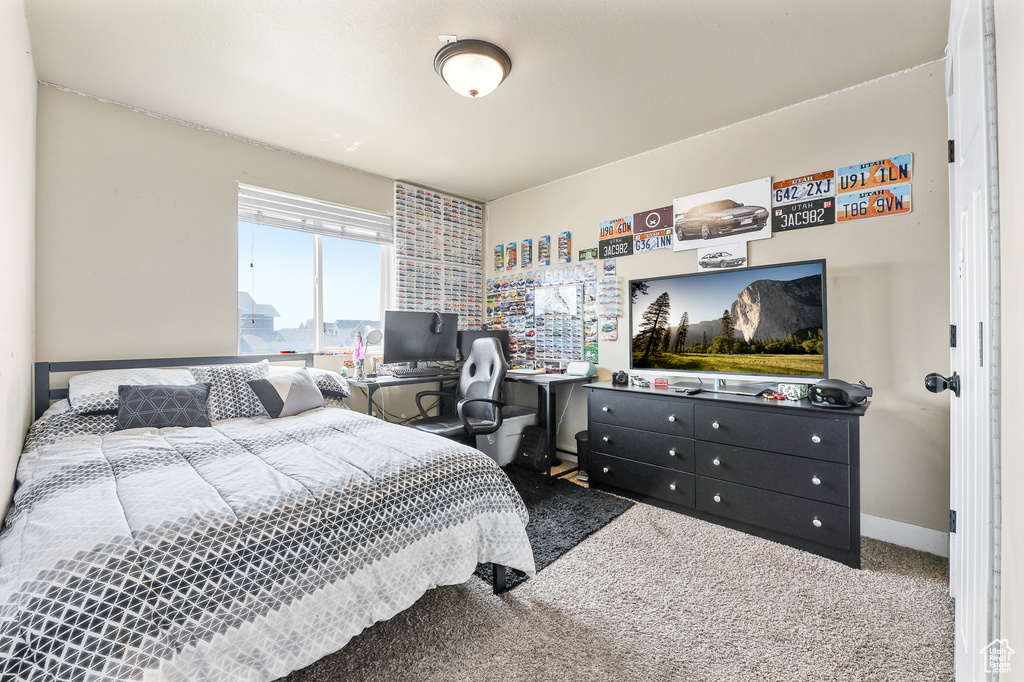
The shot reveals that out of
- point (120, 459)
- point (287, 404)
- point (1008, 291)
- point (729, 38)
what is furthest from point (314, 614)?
point (729, 38)

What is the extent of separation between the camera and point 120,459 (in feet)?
5.80

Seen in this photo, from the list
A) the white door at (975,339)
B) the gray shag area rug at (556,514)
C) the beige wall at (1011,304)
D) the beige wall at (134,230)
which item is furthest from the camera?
the beige wall at (134,230)

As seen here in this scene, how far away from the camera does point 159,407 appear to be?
233cm

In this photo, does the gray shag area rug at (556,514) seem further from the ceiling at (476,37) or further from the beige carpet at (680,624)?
the ceiling at (476,37)

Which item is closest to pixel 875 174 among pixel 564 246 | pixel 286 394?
pixel 564 246

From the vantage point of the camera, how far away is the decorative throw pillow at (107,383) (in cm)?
228

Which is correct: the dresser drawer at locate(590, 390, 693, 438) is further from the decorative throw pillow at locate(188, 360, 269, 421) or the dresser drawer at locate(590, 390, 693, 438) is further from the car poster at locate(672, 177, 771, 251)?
the decorative throw pillow at locate(188, 360, 269, 421)

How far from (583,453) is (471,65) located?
8.93 feet

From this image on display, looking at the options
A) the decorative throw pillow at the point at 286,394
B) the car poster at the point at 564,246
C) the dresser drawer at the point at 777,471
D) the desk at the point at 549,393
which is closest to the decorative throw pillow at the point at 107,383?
the decorative throw pillow at the point at 286,394

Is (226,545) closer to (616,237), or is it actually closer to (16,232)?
(16,232)

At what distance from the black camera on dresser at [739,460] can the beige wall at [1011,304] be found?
1467 mm

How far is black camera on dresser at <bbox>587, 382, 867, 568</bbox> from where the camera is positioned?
2195mm

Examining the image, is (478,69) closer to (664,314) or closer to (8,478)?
(664,314)

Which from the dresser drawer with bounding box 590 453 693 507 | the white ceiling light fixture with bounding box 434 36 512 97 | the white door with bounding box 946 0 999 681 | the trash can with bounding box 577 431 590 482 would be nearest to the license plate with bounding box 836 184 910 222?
the white door with bounding box 946 0 999 681
